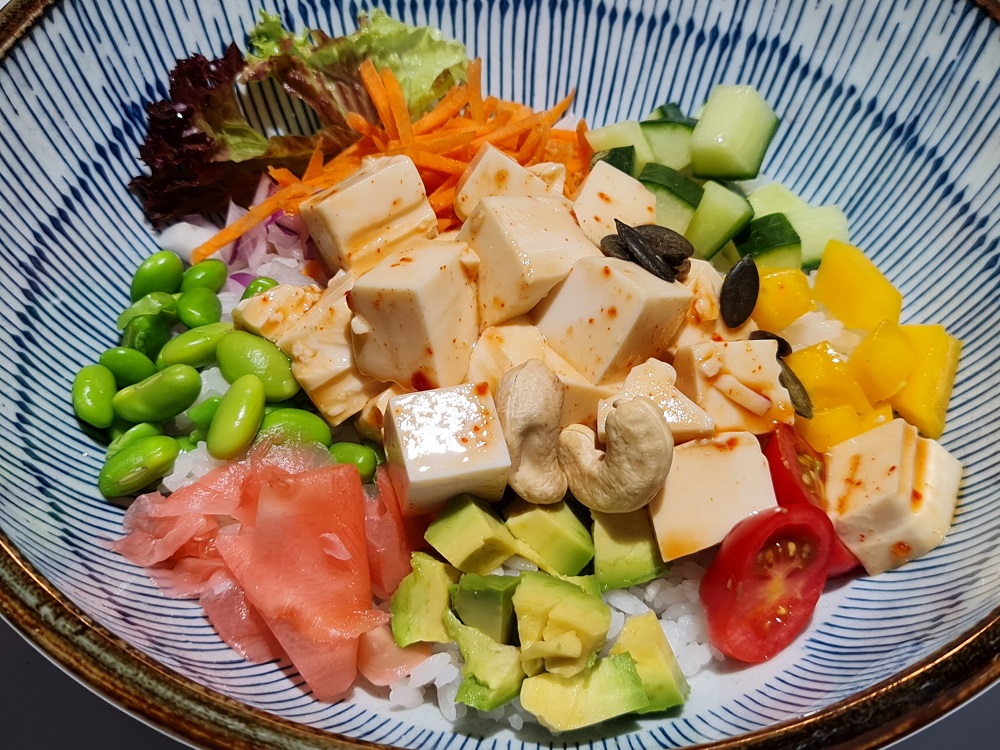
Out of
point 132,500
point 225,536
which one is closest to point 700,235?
point 225,536

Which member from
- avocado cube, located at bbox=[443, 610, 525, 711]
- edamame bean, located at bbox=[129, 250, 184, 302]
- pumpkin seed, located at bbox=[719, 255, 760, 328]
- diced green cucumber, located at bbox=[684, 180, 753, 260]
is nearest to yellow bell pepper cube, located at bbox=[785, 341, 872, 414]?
pumpkin seed, located at bbox=[719, 255, 760, 328]

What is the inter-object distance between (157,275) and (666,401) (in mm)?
1840

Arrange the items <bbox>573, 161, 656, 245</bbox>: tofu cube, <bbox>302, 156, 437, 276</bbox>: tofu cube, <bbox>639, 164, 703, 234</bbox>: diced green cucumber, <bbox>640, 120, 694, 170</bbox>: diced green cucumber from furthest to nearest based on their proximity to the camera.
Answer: <bbox>640, 120, 694, 170</bbox>: diced green cucumber → <bbox>639, 164, 703, 234</bbox>: diced green cucumber → <bbox>573, 161, 656, 245</bbox>: tofu cube → <bbox>302, 156, 437, 276</bbox>: tofu cube

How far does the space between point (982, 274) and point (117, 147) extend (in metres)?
3.26

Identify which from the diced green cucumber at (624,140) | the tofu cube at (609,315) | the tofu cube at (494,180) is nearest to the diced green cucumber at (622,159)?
the diced green cucumber at (624,140)

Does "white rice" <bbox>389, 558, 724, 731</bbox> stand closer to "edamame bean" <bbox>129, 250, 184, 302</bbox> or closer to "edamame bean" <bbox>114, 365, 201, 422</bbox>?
"edamame bean" <bbox>114, 365, 201, 422</bbox>

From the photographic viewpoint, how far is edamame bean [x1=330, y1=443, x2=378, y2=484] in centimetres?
253

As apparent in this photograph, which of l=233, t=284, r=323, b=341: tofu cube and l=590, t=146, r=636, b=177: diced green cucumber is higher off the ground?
l=590, t=146, r=636, b=177: diced green cucumber

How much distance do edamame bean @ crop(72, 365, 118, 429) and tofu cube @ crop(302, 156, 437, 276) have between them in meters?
0.86

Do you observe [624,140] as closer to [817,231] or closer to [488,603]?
[817,231]

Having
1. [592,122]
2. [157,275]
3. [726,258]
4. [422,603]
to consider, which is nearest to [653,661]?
[422,603]

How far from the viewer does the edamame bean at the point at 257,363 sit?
260cm

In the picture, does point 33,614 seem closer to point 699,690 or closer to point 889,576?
point 699,690

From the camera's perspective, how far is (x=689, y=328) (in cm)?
279
